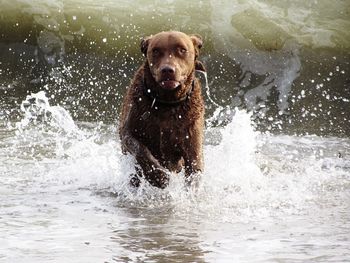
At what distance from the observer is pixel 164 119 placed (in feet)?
18.9

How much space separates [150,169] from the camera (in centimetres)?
582

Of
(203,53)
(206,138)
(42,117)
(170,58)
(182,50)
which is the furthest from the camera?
(203,53)

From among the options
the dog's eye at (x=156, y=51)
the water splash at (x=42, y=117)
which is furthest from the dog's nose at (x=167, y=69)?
the water splash at (x=42, y=117)

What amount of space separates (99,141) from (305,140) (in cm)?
218

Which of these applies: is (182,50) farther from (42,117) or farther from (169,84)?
(42,117)

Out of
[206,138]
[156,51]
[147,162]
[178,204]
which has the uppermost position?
[156,51]

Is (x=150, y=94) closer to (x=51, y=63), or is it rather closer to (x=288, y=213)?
(x=288, y=213)

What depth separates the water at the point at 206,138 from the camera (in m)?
4.27

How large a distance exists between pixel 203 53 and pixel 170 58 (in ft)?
18.0

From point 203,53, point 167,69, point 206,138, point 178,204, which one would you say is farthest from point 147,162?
point 203,53

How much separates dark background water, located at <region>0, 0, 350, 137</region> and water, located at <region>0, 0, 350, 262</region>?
0.06 feet

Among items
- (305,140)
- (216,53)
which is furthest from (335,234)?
(216,53)

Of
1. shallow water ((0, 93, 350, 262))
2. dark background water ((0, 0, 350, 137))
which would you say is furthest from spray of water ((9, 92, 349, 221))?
dark background water ((0, 0, 350, 137))

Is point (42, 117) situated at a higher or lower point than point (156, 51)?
lower
